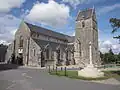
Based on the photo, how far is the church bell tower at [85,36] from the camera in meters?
57.5

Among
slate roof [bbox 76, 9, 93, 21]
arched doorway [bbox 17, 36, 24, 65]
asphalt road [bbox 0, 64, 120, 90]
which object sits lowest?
asphalt road [bbox 0, 64, 120, 90]

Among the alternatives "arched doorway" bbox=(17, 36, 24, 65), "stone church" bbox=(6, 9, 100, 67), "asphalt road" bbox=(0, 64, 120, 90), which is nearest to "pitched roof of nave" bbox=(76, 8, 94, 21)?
Result: "stone church" bbox=(6, 9, 100, 67)

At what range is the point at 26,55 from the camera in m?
48.9

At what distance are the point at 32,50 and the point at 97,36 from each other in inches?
1119

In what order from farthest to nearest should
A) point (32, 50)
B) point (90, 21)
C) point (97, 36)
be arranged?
1. point (97, 36)
2. point (90, 21)
3. point (32, 50)

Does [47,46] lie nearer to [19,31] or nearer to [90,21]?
[19,31]

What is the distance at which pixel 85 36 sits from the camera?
2314 inches

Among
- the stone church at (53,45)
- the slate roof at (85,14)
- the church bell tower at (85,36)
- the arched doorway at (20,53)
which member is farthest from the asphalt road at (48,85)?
the slate roof at (85,14)

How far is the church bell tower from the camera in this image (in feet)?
189

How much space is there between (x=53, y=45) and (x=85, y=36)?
12686 millimetres

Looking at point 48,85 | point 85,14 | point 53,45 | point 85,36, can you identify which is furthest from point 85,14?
point 48,85

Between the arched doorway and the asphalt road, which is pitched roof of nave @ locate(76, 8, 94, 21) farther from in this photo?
the asphalt road

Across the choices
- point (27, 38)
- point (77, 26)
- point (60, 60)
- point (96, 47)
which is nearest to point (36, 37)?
point (27, 38)

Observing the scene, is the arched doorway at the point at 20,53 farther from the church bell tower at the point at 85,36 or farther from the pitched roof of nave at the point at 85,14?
the pitched roof of nave at the point at 85,14
